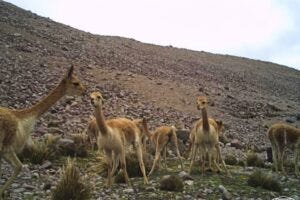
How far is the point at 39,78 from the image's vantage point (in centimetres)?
2467

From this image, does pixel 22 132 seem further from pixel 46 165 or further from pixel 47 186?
pixel 46 165

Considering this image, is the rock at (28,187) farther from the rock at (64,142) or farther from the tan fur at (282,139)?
the tan fur at (282,139)

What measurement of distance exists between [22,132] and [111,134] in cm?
239

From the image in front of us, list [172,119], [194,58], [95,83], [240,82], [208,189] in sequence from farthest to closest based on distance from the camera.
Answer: [194,58]
[240,82]
[95,83]
[172,119]
[208,189]

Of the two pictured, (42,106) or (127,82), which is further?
(127,82)

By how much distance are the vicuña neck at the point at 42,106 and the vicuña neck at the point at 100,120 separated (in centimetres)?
84

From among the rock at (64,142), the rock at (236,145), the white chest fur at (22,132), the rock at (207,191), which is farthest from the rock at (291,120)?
the white chest fur at (22,132)

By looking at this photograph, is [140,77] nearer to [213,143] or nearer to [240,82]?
[240,82]

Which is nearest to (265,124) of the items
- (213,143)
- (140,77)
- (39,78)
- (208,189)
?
(140,77)

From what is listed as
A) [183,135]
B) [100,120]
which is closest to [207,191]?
[100,120]

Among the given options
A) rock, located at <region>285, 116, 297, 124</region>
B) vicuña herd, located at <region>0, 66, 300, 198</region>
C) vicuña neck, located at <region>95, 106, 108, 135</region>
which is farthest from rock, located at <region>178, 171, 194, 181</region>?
rock, located at <region>285, 116, 297, 124</region>

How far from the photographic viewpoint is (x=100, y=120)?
1093cm

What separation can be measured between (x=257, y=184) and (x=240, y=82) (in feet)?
99.1

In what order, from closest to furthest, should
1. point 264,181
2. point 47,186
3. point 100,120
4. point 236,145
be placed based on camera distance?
1. point 47,186
2. point 100,120
3. point 264,181
4. point 236,145
